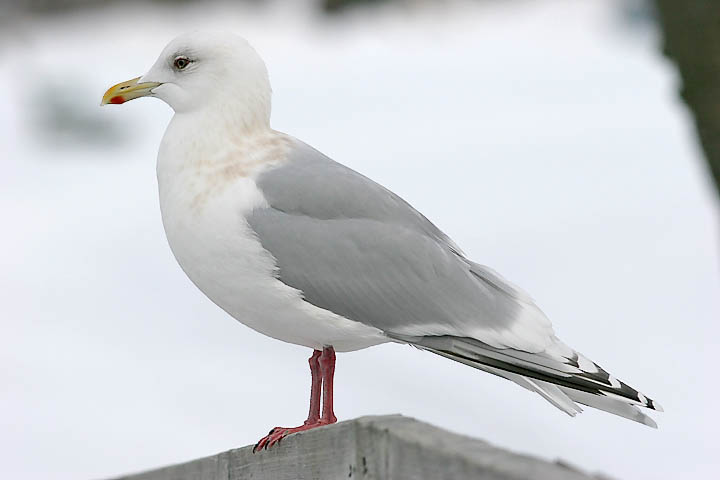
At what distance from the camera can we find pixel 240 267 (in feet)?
9.17

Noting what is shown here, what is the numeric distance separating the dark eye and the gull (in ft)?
0.34

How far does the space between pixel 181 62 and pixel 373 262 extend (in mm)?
706

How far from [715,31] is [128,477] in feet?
6.16

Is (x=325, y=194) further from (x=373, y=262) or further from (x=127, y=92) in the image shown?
(x=127, y=92)

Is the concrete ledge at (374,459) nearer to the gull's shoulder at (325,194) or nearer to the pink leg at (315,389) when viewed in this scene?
the pink leg at (315,389)

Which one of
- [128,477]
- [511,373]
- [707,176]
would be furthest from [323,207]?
[707,176]

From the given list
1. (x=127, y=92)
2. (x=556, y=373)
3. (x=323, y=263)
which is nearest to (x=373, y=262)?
(x=323, y=263)

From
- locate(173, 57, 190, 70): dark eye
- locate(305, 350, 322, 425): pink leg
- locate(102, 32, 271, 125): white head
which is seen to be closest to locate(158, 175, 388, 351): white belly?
locate(305, 350, 322, 425): pink leg

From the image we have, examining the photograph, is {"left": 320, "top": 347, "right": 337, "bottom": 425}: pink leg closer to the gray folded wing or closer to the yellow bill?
the gray folded wing

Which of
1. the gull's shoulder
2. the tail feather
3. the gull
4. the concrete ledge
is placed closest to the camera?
the concrete ledge

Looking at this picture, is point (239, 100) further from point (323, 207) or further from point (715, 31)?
point (715, 31)

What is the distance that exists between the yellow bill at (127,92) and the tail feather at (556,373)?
0.93 meters

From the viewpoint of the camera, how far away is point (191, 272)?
2.84 metres

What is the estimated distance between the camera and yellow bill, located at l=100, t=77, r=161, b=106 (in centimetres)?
317
